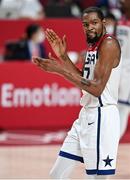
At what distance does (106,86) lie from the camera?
18.9 feet

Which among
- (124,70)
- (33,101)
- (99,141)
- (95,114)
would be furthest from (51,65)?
(33,101)

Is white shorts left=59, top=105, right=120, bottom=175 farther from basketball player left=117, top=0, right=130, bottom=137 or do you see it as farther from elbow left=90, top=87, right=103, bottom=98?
basketball player left=117, top=0, right=130, bottom=137

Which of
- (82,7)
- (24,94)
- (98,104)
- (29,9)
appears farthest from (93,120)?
(82,7)

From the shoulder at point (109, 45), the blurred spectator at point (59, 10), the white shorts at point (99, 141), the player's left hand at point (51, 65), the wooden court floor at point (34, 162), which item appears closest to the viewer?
the player's left hand at point (51, 65)

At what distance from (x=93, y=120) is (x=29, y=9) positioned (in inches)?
388

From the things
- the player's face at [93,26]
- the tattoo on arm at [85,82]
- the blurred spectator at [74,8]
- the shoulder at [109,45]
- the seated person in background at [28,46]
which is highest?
the player's face at [93,26]

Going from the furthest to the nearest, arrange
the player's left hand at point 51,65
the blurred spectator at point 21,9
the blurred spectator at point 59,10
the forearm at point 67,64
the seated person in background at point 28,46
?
the blurred spectator at point 59,10 < the blurred spectator at point 21,9 < the seated person in background at point 28,46 < the forearm at point 67,64 < the player's left hand at point 51,65

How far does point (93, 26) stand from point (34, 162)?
11.7 ft

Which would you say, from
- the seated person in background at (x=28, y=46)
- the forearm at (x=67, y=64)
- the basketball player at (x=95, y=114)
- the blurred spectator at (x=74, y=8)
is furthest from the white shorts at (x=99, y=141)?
the blurred spectator at (x=74, y=8)

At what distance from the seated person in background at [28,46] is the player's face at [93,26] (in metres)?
6.64

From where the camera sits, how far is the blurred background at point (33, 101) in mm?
9172

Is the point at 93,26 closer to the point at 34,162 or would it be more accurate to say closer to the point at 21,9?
the point at 34,162

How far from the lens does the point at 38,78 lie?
11.3 metres

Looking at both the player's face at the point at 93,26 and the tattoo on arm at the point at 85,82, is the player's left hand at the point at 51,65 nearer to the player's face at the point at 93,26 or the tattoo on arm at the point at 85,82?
the tattoo on arm at the point at 85,82
